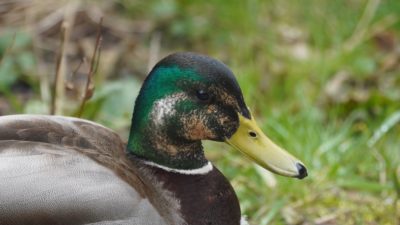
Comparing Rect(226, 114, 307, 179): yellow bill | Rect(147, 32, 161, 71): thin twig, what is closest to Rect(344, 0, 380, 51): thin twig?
Rect(147, 32, 161, 71): thin twig

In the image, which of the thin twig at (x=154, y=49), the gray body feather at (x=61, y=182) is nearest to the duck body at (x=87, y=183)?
the gray body feather at (x=61, y=182)

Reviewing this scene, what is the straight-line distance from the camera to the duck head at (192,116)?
3.10 metres

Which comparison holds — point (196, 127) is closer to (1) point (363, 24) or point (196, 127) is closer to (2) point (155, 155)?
(2) point (155, 155)

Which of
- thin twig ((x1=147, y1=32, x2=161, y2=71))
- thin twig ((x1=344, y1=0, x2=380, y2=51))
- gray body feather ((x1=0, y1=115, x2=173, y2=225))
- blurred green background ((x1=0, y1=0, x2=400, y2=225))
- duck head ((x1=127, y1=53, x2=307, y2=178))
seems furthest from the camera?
thin twig ((x1=344, y1=0, x2=380, y2=51))

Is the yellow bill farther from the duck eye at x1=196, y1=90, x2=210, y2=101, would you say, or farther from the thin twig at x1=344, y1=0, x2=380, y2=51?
the thin twig at x1=344, y1=0, x2=380, y2=51

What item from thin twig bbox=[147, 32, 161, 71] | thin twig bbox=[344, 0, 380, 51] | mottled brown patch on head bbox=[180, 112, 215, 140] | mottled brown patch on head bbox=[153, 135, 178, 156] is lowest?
thin twig bbox=[147, 32, 161, 71]

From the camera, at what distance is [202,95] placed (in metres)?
3.11

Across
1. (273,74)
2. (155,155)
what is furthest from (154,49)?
(155,155)

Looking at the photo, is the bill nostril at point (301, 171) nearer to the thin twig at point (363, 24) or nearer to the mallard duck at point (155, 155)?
the mallard duck at point (155, 155)

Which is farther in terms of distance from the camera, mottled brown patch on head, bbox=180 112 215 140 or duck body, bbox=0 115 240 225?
mottled brown patch on head, bbox=180 112 215 140

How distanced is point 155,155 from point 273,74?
2.37 m

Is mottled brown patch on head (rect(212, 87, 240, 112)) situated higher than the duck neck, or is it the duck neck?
mottled brown patch on head (rect(212, 87, 240, 112))

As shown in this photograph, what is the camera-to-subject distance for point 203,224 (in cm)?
315

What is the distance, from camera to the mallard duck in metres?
2.84
